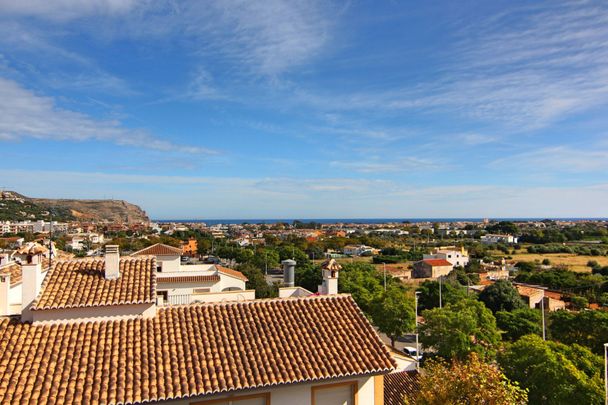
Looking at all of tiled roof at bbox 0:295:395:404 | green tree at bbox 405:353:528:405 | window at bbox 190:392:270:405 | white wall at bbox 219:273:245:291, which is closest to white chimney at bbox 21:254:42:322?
tiled roof at bbox 0:295:395:404

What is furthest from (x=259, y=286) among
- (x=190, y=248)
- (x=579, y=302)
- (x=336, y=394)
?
(x=190, y=248)

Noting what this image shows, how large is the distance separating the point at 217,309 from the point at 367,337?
354 centimetres

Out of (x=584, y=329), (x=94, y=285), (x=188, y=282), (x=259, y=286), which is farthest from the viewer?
(x=259, y=286)

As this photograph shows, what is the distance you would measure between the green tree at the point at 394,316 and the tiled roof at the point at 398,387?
1006 cm

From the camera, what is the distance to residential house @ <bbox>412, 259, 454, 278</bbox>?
221 feet

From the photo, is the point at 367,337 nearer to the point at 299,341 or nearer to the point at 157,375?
the point at 299,341

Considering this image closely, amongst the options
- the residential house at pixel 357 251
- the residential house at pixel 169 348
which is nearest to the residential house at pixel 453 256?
the residential house at pixel 357 251

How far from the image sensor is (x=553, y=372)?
14656mm

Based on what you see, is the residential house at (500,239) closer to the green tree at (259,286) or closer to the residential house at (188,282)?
the green tree at (259,286)

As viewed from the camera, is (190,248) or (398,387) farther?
(190,248)

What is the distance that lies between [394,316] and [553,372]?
38.7 feet

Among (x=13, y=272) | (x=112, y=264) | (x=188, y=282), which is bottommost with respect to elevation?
(x=188, y=282)

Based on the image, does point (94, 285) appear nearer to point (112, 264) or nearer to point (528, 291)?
point (112, 264)

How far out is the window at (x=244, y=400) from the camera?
774 centimetres
